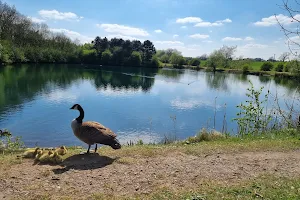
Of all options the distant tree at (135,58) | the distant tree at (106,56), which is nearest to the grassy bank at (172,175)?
the distant tree at (106,56)

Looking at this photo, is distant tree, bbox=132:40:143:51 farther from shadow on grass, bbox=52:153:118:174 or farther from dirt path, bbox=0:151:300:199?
dirt path, bbox=0:151:300:199

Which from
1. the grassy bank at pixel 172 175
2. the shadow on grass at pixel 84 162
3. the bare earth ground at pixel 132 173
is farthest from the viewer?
the shadow on grass at pixel 84 162

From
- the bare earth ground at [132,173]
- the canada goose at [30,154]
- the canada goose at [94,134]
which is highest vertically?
the canada goose at [94,134]

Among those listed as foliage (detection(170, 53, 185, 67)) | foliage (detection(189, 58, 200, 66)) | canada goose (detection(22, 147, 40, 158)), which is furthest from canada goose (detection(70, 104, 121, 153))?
foliage (detection(189, 58, 200, 66))

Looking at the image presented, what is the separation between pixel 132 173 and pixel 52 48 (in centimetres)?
11327

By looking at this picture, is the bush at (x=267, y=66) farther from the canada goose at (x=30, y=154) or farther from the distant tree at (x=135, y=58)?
the canada goose at (x=30, y=154)

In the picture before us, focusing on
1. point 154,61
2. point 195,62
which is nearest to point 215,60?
point 195,62

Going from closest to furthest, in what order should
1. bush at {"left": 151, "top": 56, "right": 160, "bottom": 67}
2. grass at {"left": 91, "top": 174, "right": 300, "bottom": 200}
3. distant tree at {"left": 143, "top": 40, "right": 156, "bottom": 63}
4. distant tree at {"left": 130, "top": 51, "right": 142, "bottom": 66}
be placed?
grass at {"left": 91, "top": 174, "right": 300, "bottom": 200} → distant tree at {"left": 130, "top": 51, "right": 142, "bottom": 66} → bush at {"left": 151, "top": 56, "right": 160, "bottom": 67} → distant tree at {"left": 143, "top": 40, "right": 156, "bottom": 63}

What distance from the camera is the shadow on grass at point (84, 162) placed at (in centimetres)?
700

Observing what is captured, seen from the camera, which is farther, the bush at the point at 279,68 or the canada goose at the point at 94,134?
the bush at the point at 279,68

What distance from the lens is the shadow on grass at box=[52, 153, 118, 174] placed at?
23.0ft

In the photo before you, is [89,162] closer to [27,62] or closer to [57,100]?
[57,100]

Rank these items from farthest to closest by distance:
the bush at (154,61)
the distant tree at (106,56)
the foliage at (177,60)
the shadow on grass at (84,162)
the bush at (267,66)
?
the foliage at (177,60)
the bush at (154,61)
the distant tree at (106,56)
the bush at (267,66)
the shadow on grass at (84,162)

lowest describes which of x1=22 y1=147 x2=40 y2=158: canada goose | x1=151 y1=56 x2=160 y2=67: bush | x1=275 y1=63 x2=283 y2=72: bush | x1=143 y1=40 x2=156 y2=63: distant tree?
x1=22 y1=147 x2=40 y2=158: canada goose
